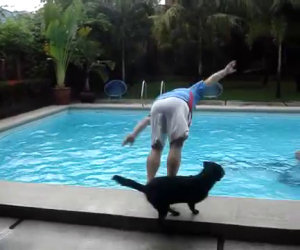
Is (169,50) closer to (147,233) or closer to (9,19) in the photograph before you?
(9,19)

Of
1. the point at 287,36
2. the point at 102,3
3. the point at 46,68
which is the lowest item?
the point at 46,68

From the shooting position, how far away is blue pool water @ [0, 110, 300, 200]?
6.02 metres

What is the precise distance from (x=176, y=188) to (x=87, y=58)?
10.7m

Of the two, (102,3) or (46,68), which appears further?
(102,3)

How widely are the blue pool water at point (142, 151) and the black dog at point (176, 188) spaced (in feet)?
8.27

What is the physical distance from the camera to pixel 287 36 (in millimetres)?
13586

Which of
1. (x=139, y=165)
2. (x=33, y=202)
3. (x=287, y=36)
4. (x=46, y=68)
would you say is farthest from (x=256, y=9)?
(x=33, y=202)

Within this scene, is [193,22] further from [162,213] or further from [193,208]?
[162,213]

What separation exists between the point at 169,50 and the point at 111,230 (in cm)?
1499

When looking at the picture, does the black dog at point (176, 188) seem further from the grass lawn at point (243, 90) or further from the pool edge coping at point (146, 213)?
the grass lawn at point (243, 90)

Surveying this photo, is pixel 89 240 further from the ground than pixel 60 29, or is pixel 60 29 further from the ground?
pixel 60 29

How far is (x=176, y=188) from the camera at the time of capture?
9.79ft

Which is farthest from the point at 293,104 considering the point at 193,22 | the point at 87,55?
the point at 87,55

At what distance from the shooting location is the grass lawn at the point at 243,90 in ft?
45.0
